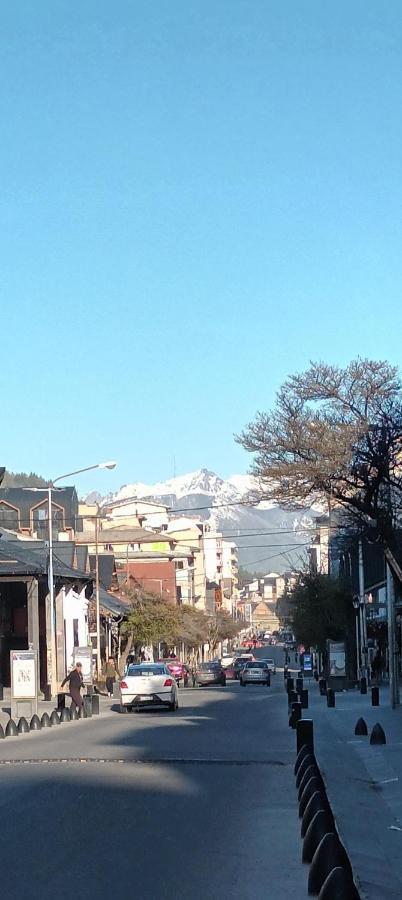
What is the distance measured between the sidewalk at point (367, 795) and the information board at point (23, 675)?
868 centimetres

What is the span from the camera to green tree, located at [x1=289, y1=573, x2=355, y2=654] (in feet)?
220

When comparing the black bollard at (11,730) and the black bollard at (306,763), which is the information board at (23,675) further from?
the black bollard at (306,763)

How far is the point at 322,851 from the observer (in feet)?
27.7

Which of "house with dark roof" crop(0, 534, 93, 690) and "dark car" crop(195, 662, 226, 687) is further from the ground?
"house with dark roof" crop(0, 534, 93, 690)

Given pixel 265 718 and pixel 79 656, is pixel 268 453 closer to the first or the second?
pixel 265 718

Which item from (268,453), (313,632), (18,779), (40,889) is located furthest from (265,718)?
(313,632)

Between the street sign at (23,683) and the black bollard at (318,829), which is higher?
the black bollard at (318,829)

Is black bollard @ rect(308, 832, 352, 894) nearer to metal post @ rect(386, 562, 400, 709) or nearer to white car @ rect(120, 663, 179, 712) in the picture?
metal post @ rect(386, 562, 400, 709)

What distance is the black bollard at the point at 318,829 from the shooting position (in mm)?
9742

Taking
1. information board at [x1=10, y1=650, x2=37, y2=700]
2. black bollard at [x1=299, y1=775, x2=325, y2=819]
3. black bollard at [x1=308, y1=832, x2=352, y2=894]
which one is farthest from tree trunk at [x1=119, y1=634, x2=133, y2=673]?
black bollard at [x1=308, y1=832, x2=352, y2=894]

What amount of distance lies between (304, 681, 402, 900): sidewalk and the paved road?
1.96ft

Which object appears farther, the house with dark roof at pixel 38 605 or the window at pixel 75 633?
the window at pixel 75 633

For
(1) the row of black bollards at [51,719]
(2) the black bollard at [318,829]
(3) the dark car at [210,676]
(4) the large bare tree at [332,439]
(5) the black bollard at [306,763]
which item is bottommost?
(3) the dark car at [210,676]

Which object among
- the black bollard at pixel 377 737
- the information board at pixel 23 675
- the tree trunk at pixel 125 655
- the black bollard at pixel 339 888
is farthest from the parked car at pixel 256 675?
the black bollard at pixel 339 888
